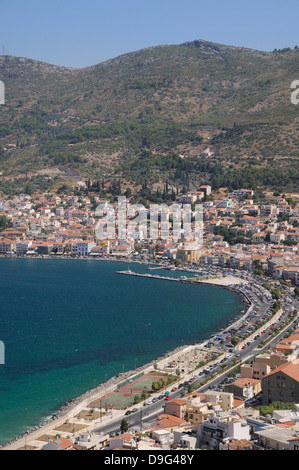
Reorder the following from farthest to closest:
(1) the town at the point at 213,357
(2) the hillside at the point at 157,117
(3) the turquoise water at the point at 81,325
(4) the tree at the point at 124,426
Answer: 1. (2) the hillside at the point at 157,117
2. (3) the turquoise water at the point at 81,325
3. (4) the tree at the point at 124,426
4. (1) the town at the point at 213,357

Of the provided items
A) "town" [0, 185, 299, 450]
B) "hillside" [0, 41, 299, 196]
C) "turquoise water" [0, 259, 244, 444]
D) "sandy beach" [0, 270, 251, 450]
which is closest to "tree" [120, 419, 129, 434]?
"town" [0, 185, 299, 450]

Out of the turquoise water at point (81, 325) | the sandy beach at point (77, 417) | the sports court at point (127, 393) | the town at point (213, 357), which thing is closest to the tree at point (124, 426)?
the town at point (213, 357)

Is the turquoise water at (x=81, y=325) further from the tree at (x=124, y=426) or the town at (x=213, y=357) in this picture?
the tree at (x=124, y=426)

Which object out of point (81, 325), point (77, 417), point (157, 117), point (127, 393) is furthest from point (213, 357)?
point (157, 117)

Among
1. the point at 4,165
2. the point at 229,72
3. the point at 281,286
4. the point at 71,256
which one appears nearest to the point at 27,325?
the point at 281,286

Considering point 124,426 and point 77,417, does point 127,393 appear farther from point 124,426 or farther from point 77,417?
point 124,426
